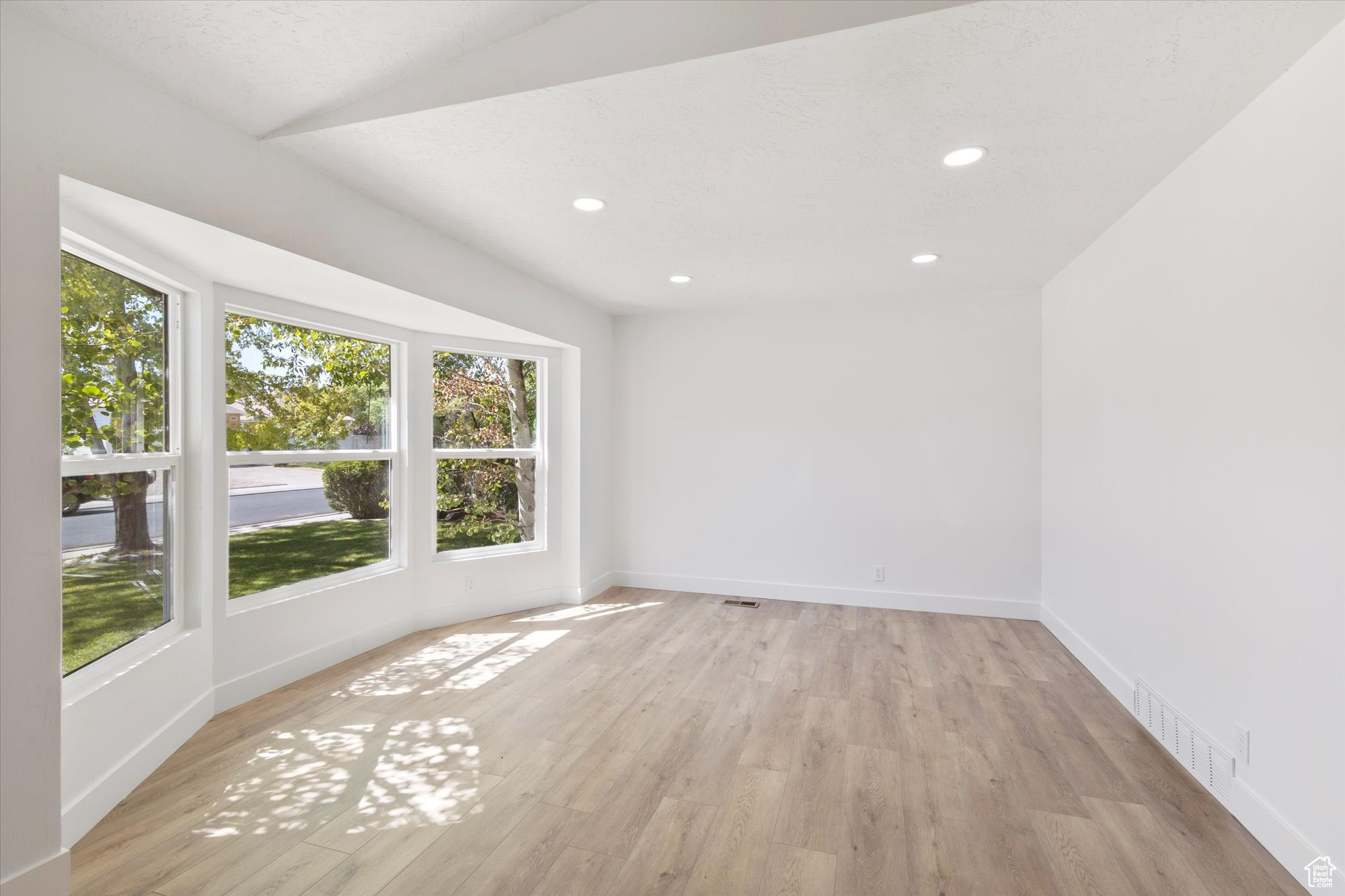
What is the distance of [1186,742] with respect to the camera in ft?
8.07

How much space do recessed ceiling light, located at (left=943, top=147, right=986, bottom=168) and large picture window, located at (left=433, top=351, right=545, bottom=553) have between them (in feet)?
10.9

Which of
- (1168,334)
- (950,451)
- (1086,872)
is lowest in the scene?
(1086,872)

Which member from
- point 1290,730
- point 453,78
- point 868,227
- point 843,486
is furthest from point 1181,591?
point 453,78

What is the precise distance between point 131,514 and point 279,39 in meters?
1.91

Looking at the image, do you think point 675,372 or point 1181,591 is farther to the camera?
point 675,372

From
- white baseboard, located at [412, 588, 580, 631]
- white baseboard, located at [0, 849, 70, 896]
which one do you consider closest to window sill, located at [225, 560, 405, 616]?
white baseboard, located at [412, 588, 580, 631]

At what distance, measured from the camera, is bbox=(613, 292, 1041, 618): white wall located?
459cm

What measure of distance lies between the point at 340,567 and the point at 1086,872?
152 inches

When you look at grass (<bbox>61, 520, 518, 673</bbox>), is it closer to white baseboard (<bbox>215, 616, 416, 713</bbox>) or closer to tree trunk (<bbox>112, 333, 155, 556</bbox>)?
tree trunk (<bbox>112, 333, 155, 556</bbox>)

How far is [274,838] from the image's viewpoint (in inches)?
81.4

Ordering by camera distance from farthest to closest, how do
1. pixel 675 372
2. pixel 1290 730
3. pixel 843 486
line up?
pixel 675 372 < pixel 843 486 < pixel 1290 730

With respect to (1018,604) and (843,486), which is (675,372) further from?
(1018,604)

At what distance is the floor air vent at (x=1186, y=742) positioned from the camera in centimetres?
224

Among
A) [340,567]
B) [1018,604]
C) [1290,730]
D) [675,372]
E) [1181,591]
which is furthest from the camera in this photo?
[675,372]
